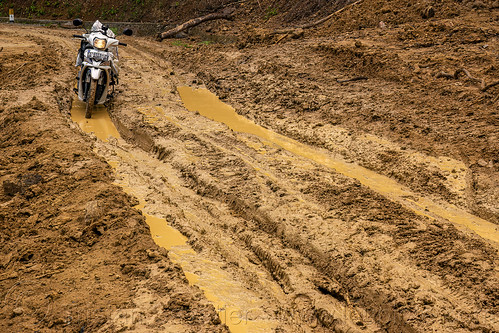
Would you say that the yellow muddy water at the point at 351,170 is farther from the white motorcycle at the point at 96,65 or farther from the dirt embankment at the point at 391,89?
the white motorcycle at the point at 96,65

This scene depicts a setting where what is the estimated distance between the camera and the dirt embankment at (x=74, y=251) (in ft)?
12.1

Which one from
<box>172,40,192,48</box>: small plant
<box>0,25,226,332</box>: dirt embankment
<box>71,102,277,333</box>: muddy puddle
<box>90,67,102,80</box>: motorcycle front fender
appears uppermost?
<box>172,40,192,48</box>: small plant

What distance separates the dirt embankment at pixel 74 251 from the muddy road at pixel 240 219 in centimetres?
2

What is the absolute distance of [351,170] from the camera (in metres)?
7.77

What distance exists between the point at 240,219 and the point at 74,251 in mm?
2091

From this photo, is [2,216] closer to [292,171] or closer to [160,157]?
[160,157]

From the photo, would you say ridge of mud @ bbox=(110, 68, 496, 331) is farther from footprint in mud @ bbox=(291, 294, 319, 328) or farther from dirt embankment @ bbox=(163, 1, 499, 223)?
dirt embankment @ bbox=(163, 1, 499, 223)

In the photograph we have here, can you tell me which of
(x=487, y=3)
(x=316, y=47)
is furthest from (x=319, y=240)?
(x=487, y=3)

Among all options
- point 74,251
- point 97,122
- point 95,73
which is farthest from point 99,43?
point 74,251

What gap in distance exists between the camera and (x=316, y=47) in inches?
497

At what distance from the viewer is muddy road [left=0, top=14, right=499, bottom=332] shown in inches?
162

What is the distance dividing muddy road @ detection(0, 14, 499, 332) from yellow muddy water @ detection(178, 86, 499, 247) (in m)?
0.04

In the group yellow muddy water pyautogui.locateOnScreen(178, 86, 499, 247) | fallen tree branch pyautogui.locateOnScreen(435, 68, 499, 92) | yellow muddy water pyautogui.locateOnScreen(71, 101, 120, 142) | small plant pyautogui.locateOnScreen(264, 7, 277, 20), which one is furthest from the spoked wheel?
small plant pyautogui.locateOnScreen(264, 7, 277, 20)

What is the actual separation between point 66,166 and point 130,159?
1.39m
